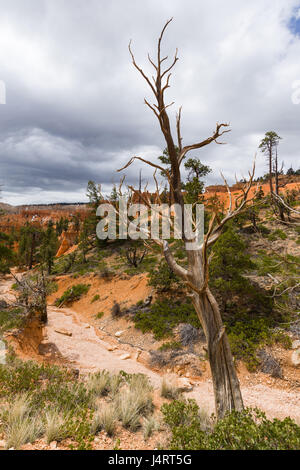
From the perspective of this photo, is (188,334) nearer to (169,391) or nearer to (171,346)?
(171,346)

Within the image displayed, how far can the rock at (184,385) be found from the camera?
598 centimetres

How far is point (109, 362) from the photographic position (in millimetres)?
7488

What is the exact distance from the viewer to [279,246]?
1573 centimetres

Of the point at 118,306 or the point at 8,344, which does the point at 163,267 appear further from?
the point at 8,344

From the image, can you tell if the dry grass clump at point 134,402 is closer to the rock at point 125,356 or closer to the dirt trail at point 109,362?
the dirt trail at point 109,362

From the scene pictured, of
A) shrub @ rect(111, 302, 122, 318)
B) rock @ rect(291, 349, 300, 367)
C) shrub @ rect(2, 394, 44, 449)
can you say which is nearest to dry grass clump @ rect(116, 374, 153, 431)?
shrub @ rect(2, 394, 44, 449)

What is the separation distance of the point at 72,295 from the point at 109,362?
10655 mm

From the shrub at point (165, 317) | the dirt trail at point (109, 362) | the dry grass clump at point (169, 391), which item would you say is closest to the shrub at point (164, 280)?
the shrub at point (165, 317)

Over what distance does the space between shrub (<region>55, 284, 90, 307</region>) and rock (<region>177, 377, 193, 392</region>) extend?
480 inches

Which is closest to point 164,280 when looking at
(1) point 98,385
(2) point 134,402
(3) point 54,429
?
(1) point 98,385

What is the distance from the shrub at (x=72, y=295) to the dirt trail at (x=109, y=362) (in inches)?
164

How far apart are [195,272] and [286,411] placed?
5.08 metres

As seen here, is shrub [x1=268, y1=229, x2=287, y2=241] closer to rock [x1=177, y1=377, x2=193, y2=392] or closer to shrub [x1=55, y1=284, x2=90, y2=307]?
rock [x1=177, y1=377, x2=193, y2=392]

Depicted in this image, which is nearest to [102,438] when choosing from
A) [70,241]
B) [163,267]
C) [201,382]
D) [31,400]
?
[31,400]
